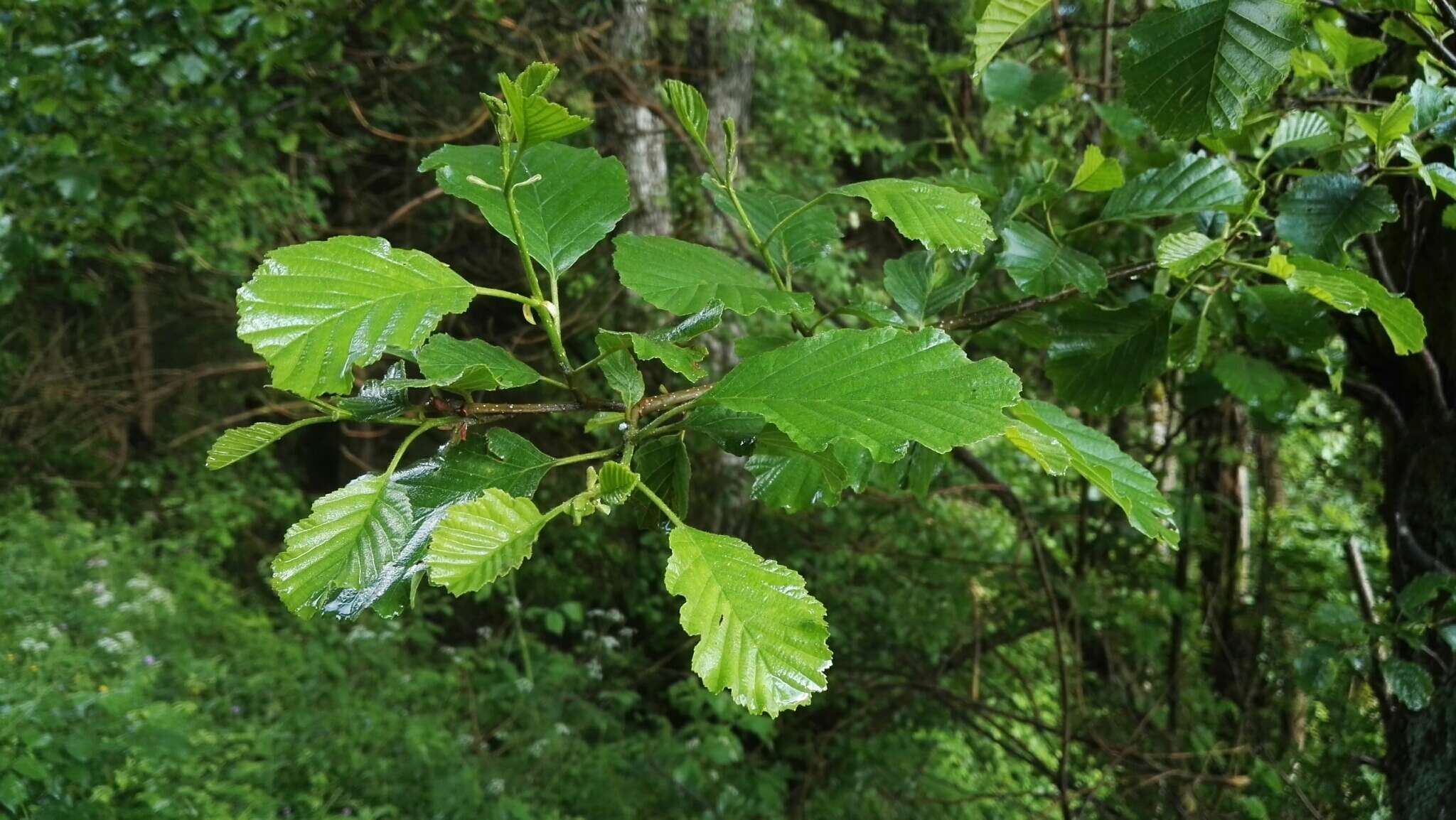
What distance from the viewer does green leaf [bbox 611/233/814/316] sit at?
56 cm

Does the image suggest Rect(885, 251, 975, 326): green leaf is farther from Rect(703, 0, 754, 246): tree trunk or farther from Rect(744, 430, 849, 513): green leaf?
Rect(703, 0, 754, 246): tree trunk

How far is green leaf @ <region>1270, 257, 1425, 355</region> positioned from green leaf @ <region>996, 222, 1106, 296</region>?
0.14 metres

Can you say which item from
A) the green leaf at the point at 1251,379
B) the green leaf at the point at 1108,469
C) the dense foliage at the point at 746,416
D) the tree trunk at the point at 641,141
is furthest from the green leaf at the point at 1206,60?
the tree trunk at the point at 641,141

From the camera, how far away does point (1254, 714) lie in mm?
2311

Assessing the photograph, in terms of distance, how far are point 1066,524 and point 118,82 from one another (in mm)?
2845

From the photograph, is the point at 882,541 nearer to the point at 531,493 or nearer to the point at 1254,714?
the point at 1254,714

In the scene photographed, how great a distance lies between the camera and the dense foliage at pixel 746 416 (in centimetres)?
52

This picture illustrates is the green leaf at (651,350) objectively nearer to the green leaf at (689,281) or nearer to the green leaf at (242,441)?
the green leaf at (689,281)

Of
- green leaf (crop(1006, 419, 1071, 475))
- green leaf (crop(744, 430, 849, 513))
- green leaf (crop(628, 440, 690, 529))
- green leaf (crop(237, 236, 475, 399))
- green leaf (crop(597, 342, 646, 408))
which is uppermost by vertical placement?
green leaf (crop(237, 236, 475, 399))

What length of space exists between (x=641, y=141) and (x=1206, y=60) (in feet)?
10.5

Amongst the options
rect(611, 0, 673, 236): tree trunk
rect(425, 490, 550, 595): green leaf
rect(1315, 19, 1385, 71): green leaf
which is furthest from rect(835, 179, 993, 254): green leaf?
rect(611, 0, 673, 236): tree trunk

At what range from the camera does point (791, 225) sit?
2.44ft

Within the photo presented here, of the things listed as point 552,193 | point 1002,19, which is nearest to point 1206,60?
point 1002,19

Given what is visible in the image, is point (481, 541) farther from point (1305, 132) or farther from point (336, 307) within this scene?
point (1305, 132)
